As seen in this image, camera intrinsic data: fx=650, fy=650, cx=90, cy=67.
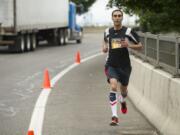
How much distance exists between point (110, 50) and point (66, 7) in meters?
38.9

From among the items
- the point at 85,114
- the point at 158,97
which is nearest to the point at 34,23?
Answer: the point at 85,114

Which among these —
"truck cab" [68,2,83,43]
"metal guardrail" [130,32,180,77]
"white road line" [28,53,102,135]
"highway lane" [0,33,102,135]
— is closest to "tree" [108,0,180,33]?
"highway lane" [0,33,102,135]

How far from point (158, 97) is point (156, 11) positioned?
10.9m

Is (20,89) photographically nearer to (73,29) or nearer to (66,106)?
(66,106)

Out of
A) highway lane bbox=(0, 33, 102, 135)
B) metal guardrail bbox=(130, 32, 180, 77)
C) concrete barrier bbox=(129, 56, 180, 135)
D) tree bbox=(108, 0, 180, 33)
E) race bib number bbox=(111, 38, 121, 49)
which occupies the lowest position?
highway lane bbox=(0, 33, 102, 135)

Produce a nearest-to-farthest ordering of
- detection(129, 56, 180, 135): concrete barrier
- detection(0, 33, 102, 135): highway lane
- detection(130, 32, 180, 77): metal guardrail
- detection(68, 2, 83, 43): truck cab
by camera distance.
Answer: detection(129, 56, 180, 135): concrete barrier, detection(130, 32, 180, 77): metal guardrail, detection(0, 33, 102, 135): highway lane, detection(68, 2, 83, 43): truck cab

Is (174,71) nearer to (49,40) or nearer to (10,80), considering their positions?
(10,80)

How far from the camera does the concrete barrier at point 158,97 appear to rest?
9238 mm

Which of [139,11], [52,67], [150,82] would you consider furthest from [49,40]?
[150,82]

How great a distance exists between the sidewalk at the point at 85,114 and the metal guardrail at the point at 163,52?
1.02 metres

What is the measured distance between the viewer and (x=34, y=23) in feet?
129

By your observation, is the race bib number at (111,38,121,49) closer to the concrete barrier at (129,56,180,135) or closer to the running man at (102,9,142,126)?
the running man at (102,9,142,126)

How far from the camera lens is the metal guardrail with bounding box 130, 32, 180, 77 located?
1012 cm

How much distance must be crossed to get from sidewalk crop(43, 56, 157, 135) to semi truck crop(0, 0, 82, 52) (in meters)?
15.7
